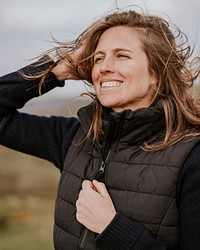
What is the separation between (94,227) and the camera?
2461 mm

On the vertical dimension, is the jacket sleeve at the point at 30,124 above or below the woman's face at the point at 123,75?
below

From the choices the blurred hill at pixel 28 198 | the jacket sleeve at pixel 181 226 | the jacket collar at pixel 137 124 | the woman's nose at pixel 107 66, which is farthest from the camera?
the blurred hill at pixel 28 198

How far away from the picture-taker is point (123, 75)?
2.67 m

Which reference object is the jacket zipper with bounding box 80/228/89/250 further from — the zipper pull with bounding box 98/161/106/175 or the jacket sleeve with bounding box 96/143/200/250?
the zipper pull with bounding box 98/161/106/175

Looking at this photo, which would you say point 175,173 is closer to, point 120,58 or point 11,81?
point 120,58

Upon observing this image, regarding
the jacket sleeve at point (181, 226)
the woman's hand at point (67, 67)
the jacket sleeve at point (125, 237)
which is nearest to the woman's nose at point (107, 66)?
the woman's hand at point (67, 67)

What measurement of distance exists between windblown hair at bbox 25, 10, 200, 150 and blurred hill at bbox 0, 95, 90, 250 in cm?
25

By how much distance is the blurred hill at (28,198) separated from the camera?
851 centimetres

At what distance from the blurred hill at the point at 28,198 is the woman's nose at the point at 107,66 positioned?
34cm

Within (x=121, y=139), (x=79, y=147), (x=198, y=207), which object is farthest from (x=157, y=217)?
(x=79, y=147)

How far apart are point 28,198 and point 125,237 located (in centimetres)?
1443

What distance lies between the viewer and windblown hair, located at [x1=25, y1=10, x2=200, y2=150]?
2.64 meters

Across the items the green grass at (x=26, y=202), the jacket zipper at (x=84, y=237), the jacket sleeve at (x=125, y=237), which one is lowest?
the green grass at (x=26, y=202)

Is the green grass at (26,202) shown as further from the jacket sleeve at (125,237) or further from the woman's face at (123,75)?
the jacket sleeve at (125,237)
